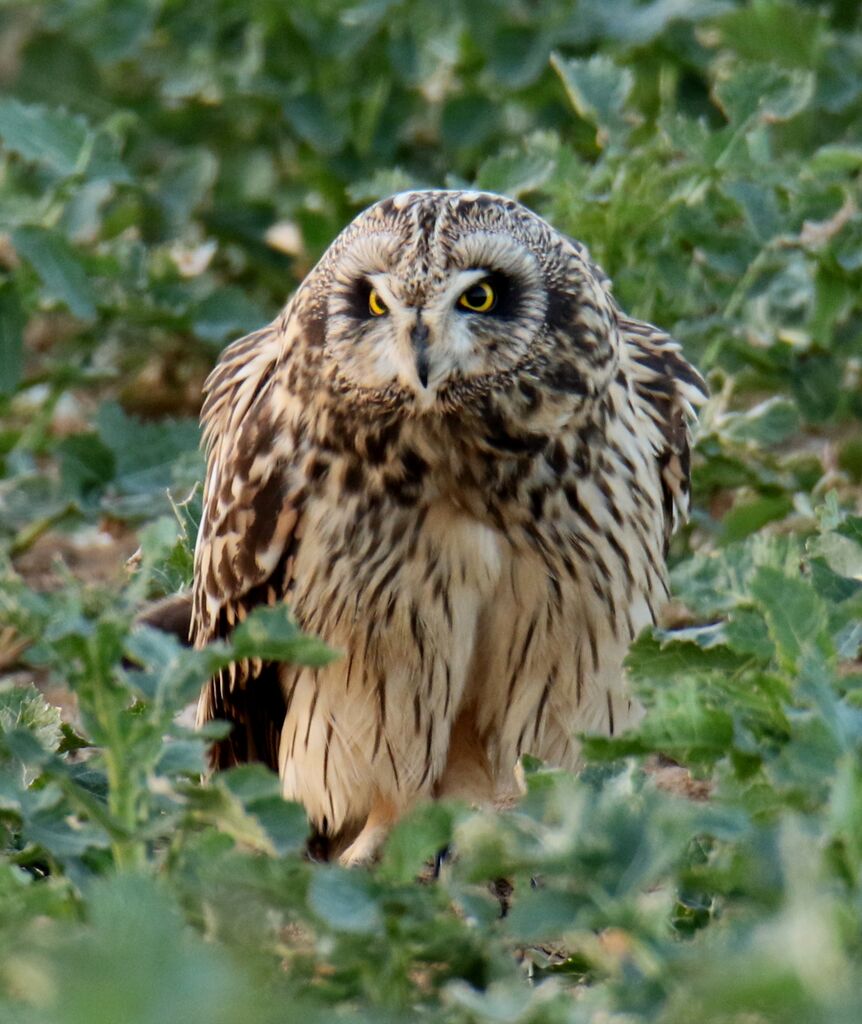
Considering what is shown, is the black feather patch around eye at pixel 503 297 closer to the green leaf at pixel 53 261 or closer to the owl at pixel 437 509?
the owl at pixel 437 509

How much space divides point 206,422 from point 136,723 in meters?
1.76

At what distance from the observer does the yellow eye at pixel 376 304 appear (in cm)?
393

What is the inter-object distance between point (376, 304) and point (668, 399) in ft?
2.97

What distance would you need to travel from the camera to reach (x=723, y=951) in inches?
103

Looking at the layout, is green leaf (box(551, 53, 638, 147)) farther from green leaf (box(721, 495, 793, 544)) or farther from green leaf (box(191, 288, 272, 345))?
green leaf (box(191, 288, 272, 345))

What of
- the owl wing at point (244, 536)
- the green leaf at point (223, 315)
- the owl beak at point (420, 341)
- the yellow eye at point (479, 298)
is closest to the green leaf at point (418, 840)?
the owl beak at point (420, 341)

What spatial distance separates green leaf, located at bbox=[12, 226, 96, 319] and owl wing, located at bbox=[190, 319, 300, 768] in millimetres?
944

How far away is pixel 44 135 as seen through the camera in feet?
17.6

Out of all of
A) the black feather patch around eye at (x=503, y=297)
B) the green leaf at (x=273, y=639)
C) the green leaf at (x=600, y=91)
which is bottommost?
the green leaf at (x=273, y=639)

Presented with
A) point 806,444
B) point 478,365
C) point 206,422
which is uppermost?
point 478,365

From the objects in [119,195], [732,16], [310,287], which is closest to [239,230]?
[119,195]

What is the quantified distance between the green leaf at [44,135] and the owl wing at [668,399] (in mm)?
1618

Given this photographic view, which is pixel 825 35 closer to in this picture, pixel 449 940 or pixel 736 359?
pixel 736 359

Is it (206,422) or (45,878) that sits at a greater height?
(206,422)
